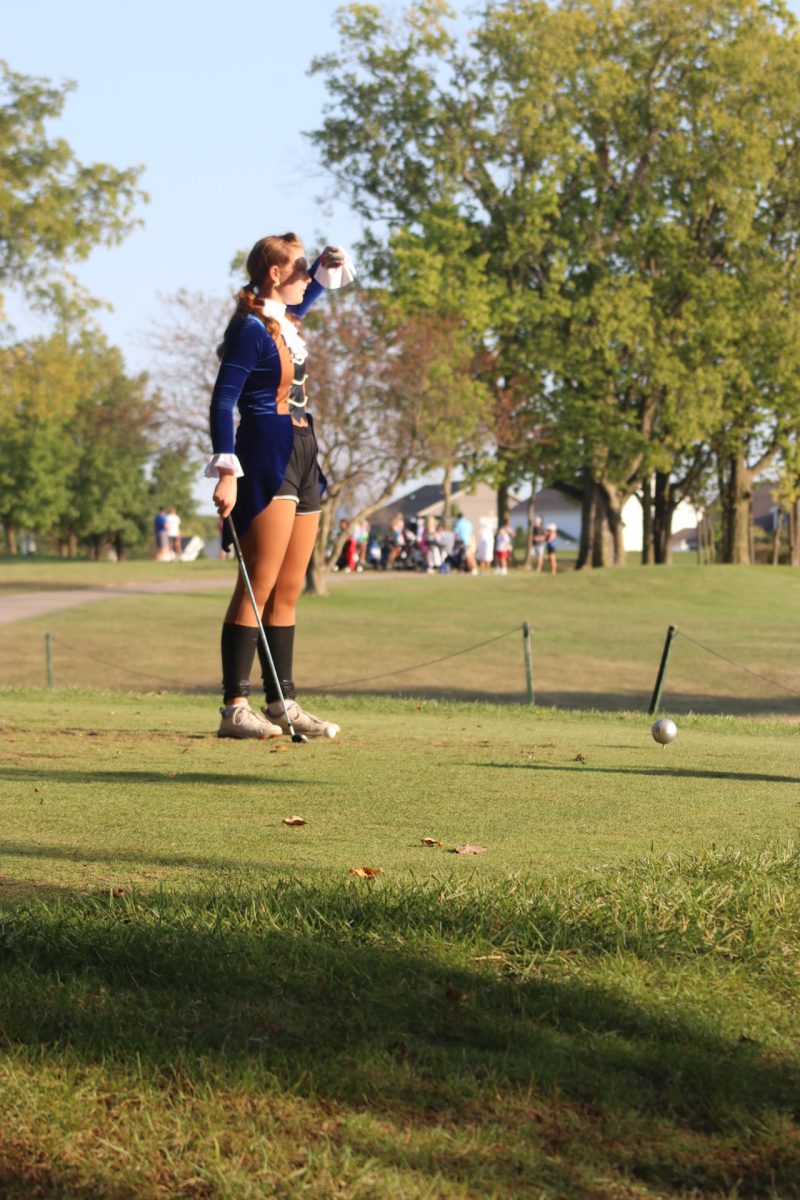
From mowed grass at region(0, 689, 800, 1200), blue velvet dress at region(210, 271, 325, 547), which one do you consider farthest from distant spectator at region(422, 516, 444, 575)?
mowed grass at region(0, 689, 800, 1200)

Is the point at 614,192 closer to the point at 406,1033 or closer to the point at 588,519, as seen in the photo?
the point at 588,519

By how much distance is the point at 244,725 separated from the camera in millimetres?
8867

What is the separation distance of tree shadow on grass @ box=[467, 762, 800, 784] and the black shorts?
1.95 m

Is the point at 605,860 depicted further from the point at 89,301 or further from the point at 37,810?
the point at 89,301

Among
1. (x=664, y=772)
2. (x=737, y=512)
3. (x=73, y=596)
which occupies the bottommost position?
(x=73, y=596)

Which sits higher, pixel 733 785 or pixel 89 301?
pixel 89 301

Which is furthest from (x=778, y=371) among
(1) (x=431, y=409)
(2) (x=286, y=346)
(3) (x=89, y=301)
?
(2) (x=286, y=346)

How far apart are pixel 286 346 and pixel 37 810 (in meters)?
3.54

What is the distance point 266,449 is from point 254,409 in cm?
25

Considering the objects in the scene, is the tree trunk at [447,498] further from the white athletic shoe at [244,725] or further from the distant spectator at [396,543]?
the white athletic shoe at [244,725]

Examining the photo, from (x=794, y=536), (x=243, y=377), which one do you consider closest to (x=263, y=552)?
(x=243, y=377)

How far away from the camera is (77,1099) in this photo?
309 centimetres

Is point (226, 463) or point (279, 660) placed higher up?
point (226, 463)

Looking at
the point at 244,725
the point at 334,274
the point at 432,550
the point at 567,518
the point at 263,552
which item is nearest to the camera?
the point at 263,552
